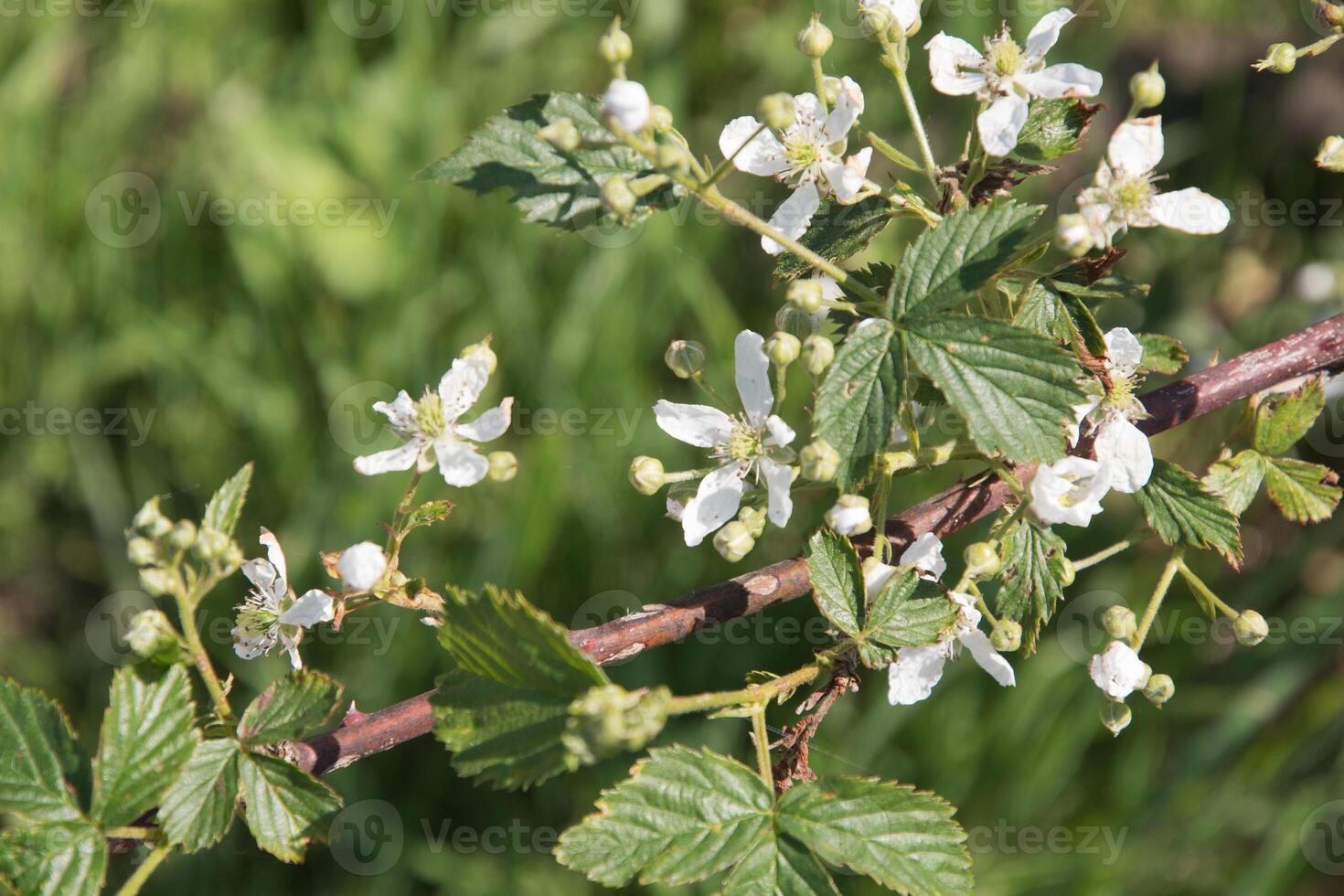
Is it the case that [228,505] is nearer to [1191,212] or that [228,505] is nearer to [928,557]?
[928,557]

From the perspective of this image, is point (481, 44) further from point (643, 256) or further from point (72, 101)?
point (72, 101)

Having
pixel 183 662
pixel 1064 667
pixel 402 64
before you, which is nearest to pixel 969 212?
pixel 183 662

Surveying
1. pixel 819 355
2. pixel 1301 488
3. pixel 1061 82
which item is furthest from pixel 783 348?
pixel 1301 488

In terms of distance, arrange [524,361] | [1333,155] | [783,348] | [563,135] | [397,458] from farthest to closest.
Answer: [524,361], [397,458], [1333,155], [783,348], [563,135]

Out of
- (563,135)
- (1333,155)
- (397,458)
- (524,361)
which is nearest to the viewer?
(563,135)

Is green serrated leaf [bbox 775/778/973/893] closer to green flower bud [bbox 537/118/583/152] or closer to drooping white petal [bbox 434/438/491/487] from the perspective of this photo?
drooping white petal [bbox 434/438/491/487]
